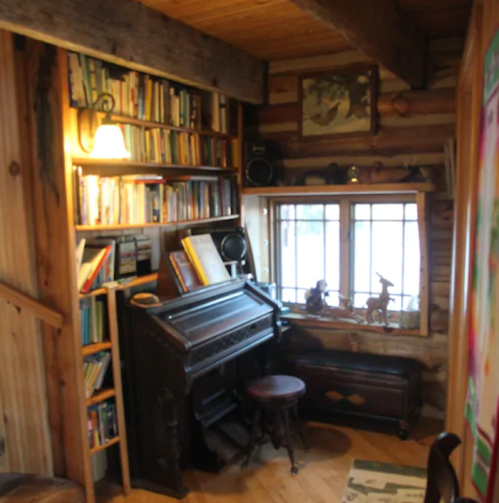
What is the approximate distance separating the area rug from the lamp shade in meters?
2.16

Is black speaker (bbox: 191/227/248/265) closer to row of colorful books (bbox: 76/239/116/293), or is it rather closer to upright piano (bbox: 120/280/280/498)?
upright piano (bbox: 120/280/280/498)

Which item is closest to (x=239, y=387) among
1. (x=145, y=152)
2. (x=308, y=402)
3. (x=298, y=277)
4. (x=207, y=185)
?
(x=308, y=402)

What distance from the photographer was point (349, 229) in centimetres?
391

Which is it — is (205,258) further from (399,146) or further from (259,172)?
(399,146)

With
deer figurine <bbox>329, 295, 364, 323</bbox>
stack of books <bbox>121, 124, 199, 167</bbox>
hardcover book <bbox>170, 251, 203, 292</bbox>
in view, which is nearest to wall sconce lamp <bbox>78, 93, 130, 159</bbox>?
stack of books <bbox>121, 124, 199, 167</bbox>

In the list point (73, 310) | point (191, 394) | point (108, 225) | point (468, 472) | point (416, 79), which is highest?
point (416, 79)

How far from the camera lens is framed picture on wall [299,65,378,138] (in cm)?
361

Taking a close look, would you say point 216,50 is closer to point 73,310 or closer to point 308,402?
point 73,310

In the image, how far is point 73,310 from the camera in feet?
8.41

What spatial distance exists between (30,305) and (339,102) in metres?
2.42

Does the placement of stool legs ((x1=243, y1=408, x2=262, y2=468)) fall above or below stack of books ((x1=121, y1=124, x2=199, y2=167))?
below

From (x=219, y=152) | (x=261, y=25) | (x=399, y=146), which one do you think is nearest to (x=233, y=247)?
(x=219, y=152)

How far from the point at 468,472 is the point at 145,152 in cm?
225

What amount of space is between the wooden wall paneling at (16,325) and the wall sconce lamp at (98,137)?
294 mm
